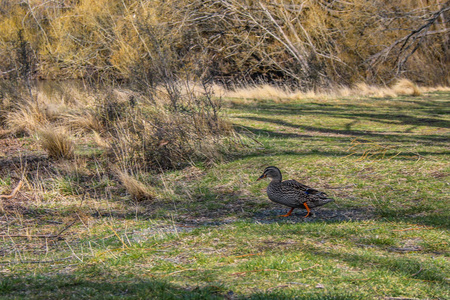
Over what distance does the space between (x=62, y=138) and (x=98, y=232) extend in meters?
4.69

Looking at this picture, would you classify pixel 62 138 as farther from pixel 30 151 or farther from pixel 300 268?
pixel 300 268

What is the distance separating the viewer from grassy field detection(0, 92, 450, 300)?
3625 millimetres

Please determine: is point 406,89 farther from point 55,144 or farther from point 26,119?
point 55,144

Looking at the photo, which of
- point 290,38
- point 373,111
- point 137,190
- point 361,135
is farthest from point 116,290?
point 290,38

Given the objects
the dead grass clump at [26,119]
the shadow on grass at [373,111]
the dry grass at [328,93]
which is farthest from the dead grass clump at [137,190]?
the dry grass at [328,93]

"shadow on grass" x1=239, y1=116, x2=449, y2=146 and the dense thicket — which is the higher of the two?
the dense thicket

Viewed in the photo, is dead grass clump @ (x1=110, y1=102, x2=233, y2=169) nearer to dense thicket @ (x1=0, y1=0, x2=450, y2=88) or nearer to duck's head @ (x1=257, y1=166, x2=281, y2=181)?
duck's head @ (x1=257, y1=166, x2=281, y2=181)

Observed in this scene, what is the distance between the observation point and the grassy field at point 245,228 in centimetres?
362

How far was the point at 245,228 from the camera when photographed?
17.1ft

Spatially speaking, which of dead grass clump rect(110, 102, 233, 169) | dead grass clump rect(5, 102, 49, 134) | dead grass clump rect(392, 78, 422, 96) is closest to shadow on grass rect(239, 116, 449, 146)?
dead grass clump rect(110, 102, 233, 169)

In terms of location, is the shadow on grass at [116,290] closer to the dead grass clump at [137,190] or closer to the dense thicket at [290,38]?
the dead grass clump at [137,190]

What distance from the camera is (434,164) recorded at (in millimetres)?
7586

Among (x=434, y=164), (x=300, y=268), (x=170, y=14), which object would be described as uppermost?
(x=170, y=14)

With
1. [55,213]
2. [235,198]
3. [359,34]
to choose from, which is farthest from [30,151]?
[359,34]
